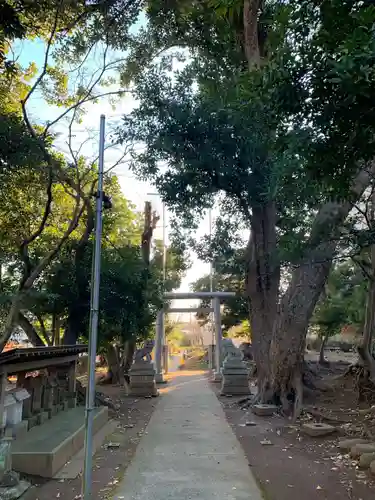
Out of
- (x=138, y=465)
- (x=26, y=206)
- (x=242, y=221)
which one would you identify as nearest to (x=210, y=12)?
(x=242, y=221)

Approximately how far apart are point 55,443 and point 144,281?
615cm

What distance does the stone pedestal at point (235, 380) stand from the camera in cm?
1337

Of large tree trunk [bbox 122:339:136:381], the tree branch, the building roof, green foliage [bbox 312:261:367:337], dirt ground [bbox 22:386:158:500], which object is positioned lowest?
dirt ground [bbox 22:386:158:500]

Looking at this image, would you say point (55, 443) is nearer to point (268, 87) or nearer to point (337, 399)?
point (268, 87)

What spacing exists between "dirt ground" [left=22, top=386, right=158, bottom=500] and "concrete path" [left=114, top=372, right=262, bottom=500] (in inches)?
6.5

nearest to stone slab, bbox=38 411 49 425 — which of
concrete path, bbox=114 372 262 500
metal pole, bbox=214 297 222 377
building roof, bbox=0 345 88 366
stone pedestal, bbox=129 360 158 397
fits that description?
building roof, bbox=0 345 88 366

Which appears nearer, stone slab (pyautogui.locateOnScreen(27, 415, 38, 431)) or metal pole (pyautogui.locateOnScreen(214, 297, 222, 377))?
stone slab (pyautogui.locateOnScreen(27, 415, 38, 431))

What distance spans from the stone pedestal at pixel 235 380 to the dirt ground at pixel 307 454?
221 centimetres

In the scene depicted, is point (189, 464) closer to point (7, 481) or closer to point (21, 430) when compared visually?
point (21, 430)

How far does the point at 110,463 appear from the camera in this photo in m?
6.27

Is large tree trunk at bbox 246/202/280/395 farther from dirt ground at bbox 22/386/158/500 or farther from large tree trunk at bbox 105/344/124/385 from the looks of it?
large tree trunk at bbox 105/344/124/385

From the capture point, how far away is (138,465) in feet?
19.7

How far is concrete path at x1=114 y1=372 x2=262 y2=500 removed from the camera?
482cm

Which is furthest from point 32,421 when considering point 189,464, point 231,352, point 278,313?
point 231,352
